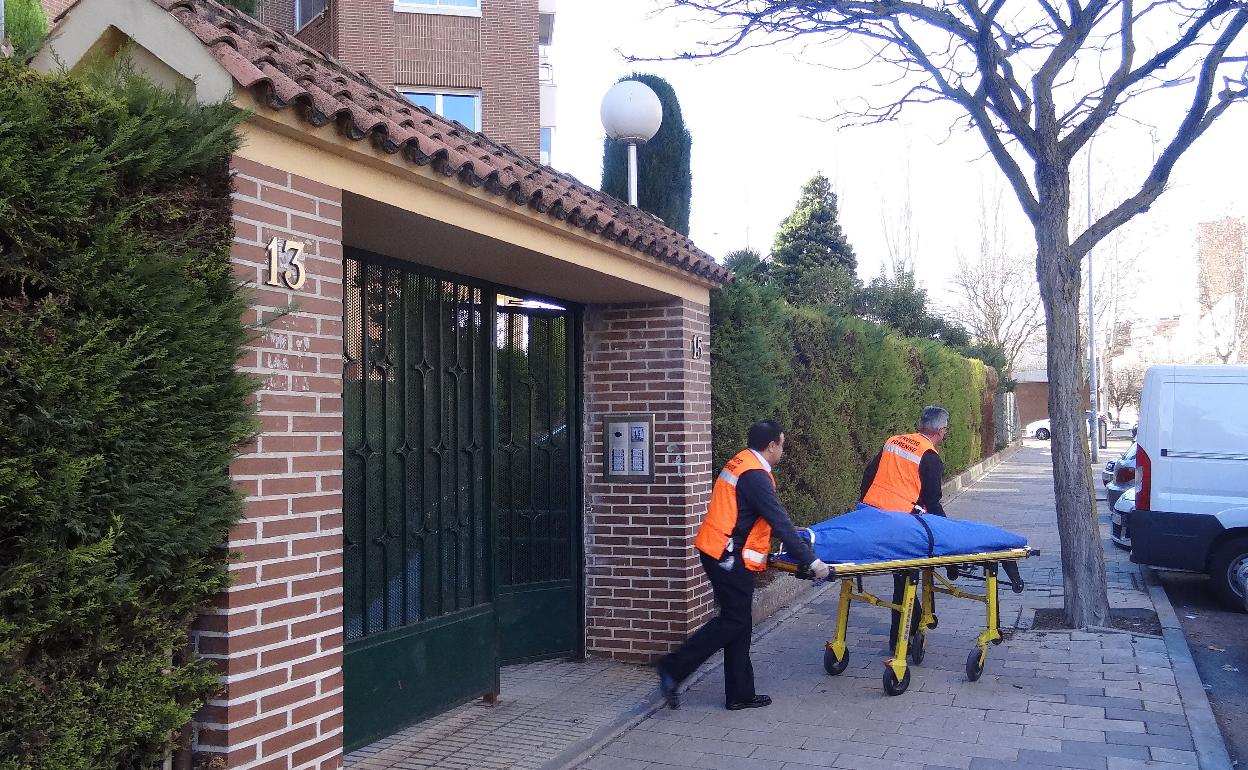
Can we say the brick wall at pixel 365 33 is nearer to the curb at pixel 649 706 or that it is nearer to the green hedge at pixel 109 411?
the curb at pixel 649 706

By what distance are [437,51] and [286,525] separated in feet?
63.5

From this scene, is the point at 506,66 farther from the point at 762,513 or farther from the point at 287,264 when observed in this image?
the point at 287,264

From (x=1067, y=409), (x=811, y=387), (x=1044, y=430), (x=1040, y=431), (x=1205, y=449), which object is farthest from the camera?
(x=1040, y=431)

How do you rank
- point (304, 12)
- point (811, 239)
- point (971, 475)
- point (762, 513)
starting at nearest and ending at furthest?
1. point (762, 513)
2. point (304, 12)
3. point (971, 475)
4. point (811, 239)

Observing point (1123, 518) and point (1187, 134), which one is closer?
point (1187, 134)

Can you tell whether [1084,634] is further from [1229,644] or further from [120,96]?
[120,96]

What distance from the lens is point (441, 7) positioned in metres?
21.8

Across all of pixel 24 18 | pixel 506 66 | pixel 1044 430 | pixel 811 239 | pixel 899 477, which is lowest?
pixel 1044 430

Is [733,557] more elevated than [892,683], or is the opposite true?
[733,557]

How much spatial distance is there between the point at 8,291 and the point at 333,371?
4.66ft

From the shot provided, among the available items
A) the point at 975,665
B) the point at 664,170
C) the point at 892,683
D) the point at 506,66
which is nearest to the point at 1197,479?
the point at 975,665

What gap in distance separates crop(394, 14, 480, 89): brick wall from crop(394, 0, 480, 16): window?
0.32 feet

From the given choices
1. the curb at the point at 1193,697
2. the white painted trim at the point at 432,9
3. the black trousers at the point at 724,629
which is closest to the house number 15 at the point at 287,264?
the black trousers at the point at 724,629

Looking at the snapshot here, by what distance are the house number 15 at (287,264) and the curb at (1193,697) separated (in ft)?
15.7
